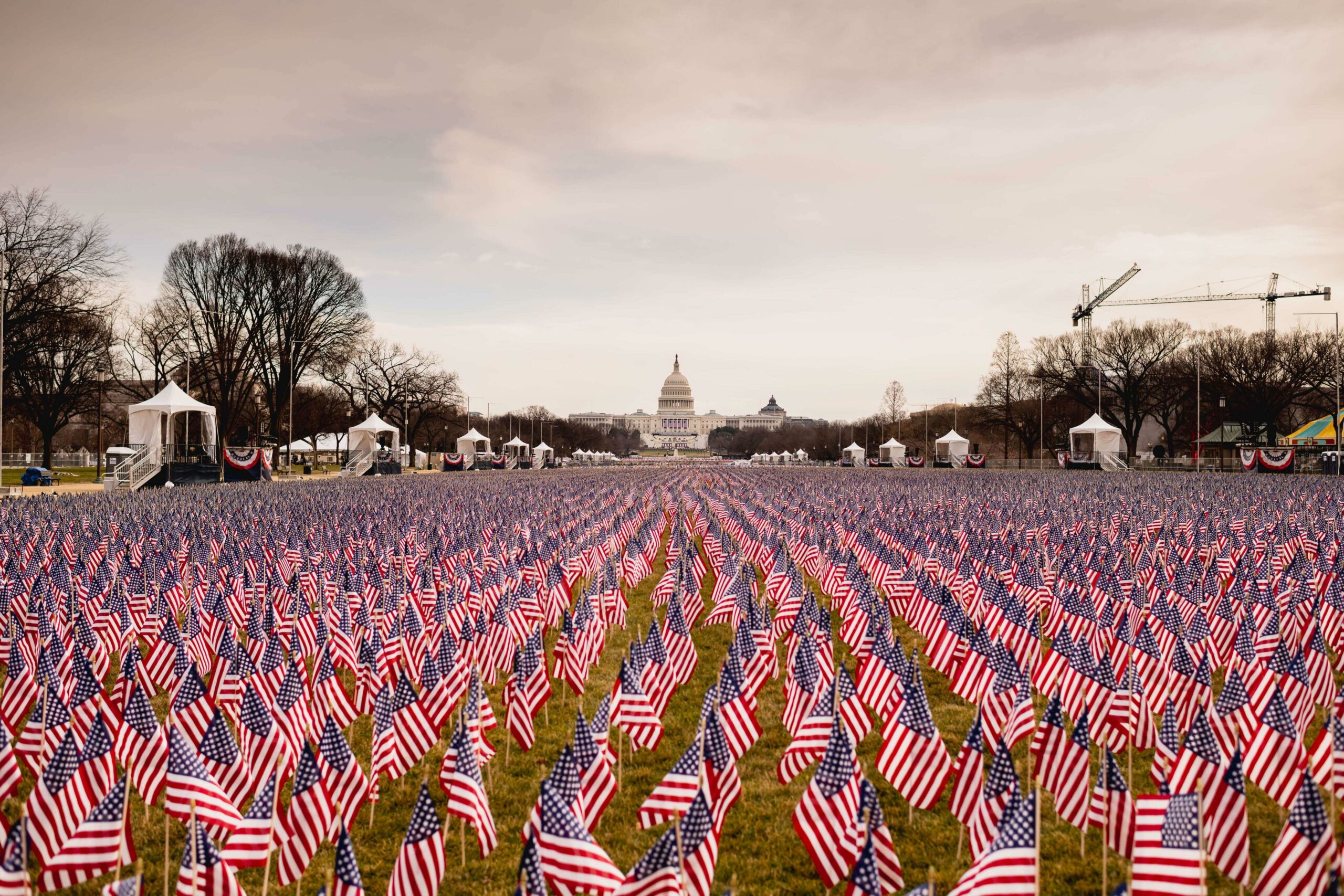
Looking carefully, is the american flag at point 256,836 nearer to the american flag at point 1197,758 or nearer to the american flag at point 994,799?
the american flag at point 994,799

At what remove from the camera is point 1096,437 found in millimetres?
59219

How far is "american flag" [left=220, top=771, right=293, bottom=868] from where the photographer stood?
4.21 metres

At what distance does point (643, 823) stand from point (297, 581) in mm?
8639

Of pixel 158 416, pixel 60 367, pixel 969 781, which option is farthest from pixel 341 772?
pixel 60 367

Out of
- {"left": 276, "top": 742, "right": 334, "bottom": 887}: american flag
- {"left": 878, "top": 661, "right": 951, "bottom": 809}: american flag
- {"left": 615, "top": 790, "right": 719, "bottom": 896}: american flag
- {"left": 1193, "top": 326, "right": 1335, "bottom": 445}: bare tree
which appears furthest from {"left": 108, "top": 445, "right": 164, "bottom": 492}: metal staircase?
{"left": 1193, "top": 326, "right": 1335, "bottom": 445}: bare tree

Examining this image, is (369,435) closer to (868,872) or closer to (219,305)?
(219,305)

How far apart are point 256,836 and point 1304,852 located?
4.56 meters

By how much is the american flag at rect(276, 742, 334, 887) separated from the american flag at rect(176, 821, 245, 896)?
1.26 ft

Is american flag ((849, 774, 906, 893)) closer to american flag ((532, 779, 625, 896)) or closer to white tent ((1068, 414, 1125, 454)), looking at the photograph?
american flag ((532, 779, 625, 896))

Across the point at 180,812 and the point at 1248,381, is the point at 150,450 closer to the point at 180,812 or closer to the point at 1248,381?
the point at 180,812

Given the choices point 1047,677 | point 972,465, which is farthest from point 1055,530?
point 972,465

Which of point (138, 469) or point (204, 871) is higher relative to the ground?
point (138, 469)

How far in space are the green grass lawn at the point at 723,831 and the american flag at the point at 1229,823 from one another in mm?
513

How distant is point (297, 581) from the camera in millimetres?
12133
